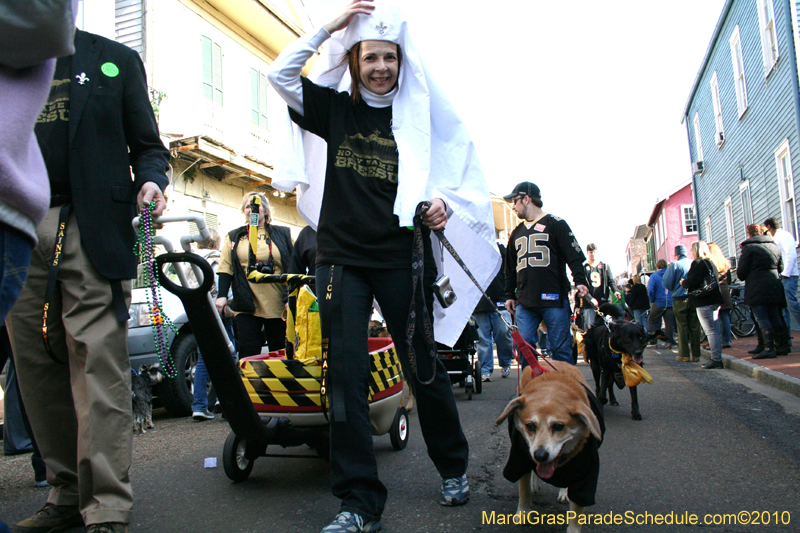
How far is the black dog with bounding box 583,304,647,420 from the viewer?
508 centimetres

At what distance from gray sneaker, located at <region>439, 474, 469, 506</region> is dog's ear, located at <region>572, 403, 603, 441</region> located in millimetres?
660

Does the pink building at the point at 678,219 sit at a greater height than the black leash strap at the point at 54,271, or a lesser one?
greater

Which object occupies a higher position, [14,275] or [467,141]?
[467,141]

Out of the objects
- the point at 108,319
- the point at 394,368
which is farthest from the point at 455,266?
the point at 108,319

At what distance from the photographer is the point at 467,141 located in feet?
9.55

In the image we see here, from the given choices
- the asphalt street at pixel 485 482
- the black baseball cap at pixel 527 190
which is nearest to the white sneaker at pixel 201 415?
the asphalt street at pixel 485 482

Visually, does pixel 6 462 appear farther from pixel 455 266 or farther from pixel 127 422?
pixel 455 266

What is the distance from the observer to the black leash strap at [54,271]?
7.61ft

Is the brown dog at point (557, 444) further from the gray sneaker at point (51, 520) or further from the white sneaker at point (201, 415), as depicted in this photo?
the white sneaker at point (201, 415)

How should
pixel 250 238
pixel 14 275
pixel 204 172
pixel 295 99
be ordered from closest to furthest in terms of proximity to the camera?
1. pixel 14 275
2. pixel 295 99
3. pixel 250 238
4. pixel 204 172

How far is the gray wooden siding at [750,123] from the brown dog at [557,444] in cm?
1370

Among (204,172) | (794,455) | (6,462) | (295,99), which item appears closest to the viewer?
(295,99)

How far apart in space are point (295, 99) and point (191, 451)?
106 inches

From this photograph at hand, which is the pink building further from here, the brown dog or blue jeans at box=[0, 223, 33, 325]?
blue jeans at box=[0, 223, 33, 325]
